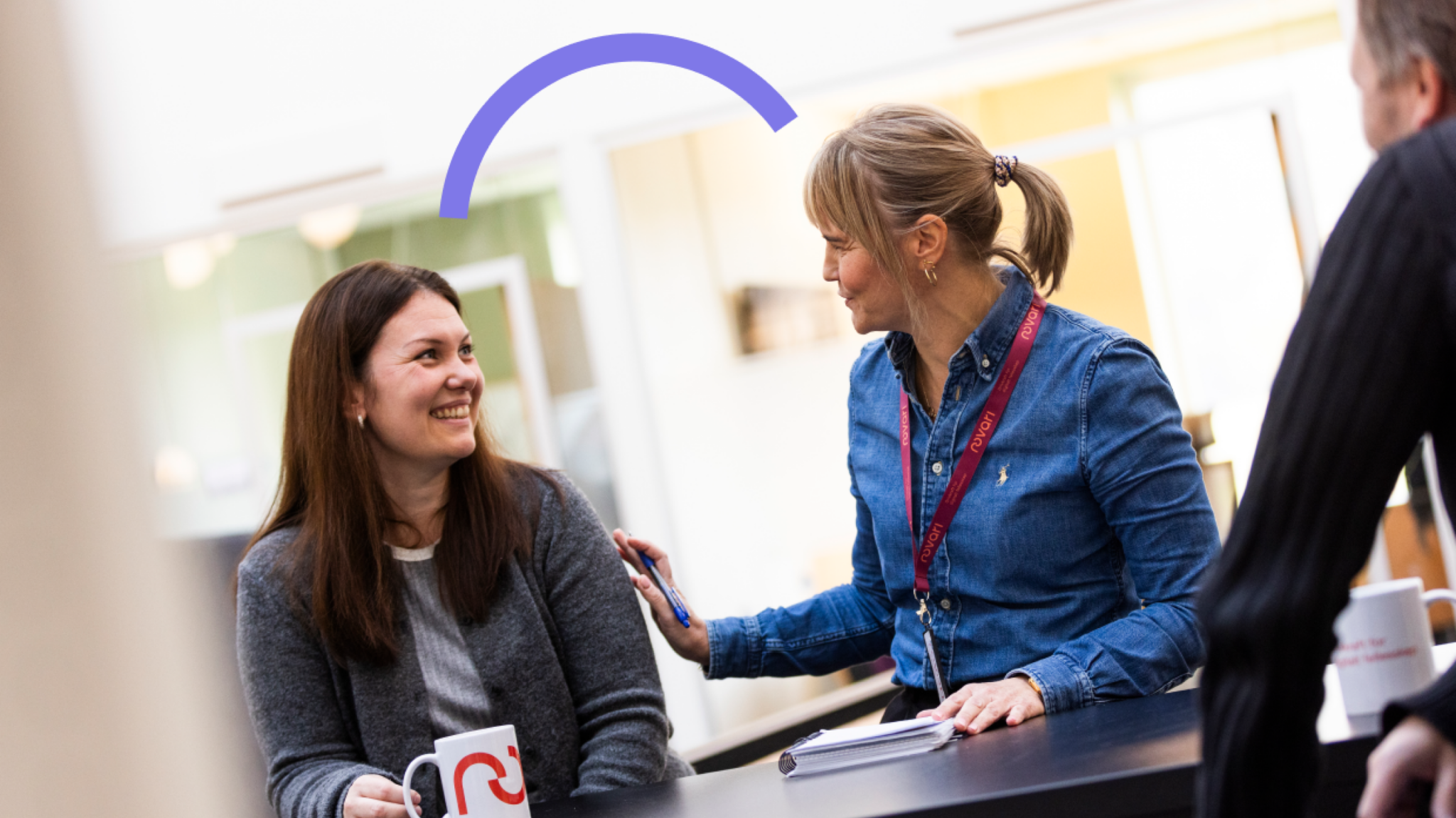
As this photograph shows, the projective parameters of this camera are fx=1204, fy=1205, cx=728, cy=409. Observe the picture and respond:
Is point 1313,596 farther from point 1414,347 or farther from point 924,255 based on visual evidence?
point 924,255

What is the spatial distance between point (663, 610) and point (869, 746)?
0.64 m

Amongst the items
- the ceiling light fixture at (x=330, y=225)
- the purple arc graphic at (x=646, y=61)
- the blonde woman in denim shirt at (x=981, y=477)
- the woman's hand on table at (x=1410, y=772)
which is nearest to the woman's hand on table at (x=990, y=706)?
the blonde woman in denim shirt at (x=981, y=477)

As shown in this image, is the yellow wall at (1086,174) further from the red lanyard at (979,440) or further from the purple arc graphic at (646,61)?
the red lanyard at (979,440)

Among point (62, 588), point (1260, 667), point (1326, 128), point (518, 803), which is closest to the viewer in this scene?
point (62, 588)

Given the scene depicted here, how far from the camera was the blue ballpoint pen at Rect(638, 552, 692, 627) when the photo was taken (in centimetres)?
201

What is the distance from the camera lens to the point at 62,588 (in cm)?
35

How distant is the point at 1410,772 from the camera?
0.86m

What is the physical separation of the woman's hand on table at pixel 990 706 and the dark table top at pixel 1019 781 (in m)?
0.02

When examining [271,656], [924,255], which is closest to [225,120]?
[271,656]

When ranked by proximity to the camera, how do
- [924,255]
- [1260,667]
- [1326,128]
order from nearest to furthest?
1. [1260,667]
2. [924,255]
3. [1326,128]

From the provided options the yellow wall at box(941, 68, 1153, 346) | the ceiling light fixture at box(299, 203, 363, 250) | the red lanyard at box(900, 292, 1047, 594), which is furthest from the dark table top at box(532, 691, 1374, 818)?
the ceiling light fixture at box(299, 203, 363, 250)

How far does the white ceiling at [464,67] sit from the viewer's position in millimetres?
4062

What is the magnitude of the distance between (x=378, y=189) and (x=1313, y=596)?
4.19 m

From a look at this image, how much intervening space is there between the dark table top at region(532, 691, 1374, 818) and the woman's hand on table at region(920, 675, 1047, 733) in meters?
0.02
